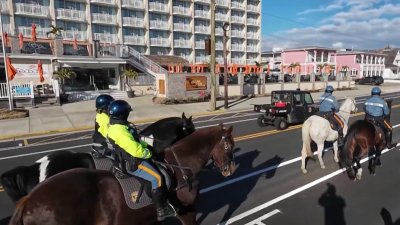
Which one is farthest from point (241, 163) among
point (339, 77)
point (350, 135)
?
point (339, 77)

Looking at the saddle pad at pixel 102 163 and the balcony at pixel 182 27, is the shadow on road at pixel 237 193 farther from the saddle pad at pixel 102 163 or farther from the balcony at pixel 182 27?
the balcony at pixel 182 27

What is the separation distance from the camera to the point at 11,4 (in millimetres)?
41812

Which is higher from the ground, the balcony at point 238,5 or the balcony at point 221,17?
the balcony at point 238,5

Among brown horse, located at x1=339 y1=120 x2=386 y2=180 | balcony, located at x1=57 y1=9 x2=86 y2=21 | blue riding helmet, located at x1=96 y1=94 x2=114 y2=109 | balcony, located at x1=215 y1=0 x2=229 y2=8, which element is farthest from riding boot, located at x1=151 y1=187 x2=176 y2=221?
balcony, located at x1=215 y1=0 x2=229 y2=8

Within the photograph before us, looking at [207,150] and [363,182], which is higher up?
[207,150]

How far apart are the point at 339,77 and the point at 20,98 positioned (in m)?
39.6

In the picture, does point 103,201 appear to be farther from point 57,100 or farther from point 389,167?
point 57,100

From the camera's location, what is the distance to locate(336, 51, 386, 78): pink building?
244ft

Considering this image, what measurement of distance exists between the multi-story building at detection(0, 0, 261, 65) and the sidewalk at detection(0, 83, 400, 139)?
977 inches

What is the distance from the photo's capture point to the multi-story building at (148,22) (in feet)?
145

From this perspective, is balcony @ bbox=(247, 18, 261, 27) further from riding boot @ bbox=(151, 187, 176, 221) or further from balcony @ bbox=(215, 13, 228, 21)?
riding boot @ bbox=(151, 187, 176, 221)

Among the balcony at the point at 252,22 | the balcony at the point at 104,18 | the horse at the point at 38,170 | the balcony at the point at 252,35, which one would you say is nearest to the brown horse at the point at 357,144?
the horse at the point at 38,170

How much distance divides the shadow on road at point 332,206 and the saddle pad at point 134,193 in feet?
11.8

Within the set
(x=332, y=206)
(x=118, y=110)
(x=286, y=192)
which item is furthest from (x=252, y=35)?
(x=118, y=110)
